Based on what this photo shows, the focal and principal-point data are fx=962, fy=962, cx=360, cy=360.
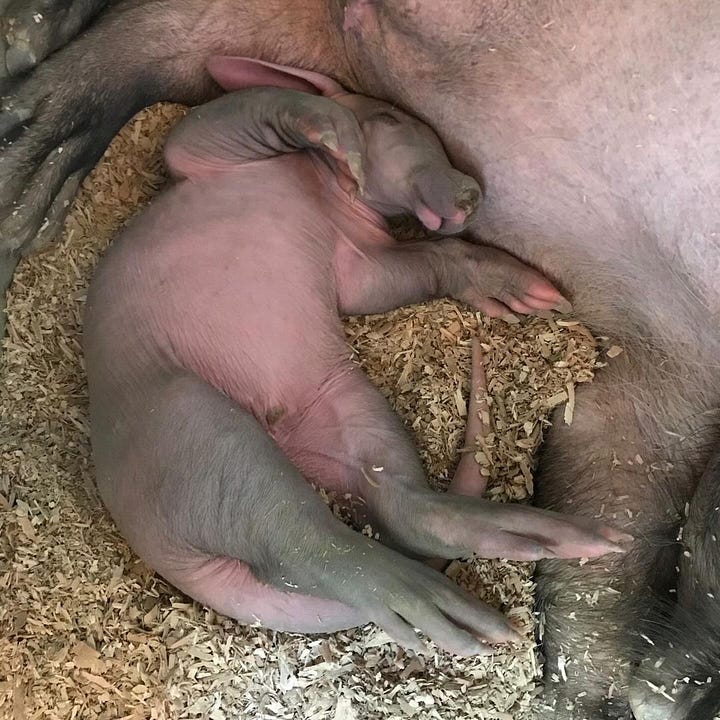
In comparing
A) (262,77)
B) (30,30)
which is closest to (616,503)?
(262,77)

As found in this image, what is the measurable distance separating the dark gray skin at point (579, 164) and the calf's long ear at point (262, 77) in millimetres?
48

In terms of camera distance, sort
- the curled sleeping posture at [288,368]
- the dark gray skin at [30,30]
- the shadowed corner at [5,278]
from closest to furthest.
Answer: the curled sleeping posture at [288,368] < the dark gray skin at [30,30] < the shadowed corner at [5,278]

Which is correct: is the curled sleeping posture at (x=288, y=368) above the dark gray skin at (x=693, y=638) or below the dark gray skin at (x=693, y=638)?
above

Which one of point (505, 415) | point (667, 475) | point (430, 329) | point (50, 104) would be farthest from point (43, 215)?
point (667, 475)

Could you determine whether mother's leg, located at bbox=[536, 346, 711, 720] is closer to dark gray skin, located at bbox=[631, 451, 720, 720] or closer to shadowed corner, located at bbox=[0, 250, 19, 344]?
dark gray skin, located at bbox=[631, 451, 720, 720]

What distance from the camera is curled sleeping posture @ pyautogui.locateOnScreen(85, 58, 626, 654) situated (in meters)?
1.65

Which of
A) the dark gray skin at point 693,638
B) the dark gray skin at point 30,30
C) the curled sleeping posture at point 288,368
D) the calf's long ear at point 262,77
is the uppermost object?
the dark gray skin at point 30,30

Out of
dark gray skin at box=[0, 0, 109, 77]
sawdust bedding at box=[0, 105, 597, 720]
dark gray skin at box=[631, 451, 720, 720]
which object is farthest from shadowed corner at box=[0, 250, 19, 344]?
dark gray skin at box=[631, 451, 720, 720]

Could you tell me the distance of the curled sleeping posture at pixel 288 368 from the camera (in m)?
1.65

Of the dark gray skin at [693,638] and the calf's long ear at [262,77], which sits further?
the calf's long ear at [262,77]

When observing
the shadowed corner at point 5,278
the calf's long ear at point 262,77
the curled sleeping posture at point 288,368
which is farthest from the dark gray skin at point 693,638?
the shadowed corner at point 5,278

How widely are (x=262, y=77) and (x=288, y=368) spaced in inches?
26.9

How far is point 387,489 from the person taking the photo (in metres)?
1.79

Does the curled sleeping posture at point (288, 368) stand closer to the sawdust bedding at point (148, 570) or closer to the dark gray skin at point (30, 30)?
the sawdust bedding at point (148, 570)
